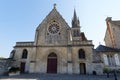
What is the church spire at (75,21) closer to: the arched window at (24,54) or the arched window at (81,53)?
the arched window at (81,53)

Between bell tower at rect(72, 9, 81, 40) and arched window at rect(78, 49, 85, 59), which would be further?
bell tower at rect(72, 9, 81, 40)

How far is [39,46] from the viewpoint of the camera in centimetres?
2025

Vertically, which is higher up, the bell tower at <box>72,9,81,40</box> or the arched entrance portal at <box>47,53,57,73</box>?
the bell tower at <box>72,9,81,40</box>

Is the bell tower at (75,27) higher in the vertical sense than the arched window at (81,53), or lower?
higher

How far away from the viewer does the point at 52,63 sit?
765 inches

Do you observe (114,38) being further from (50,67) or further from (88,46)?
(50,67)

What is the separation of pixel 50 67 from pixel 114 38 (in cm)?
1667

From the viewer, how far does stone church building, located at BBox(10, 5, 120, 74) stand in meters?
18.3

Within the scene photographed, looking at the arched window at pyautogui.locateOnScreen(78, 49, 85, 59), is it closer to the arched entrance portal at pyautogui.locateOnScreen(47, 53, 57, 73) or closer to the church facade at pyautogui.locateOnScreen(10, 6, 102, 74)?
the church facade at pyautogui.locateOnScreen(10, 6, 102, 74)

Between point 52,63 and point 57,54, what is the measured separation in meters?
1.86

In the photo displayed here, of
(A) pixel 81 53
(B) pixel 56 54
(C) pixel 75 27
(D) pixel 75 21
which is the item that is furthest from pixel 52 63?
(D) pixel 75 21

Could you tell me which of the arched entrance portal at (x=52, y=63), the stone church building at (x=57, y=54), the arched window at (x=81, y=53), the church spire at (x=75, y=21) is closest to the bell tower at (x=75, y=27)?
the church spire at (x=75, y=21)

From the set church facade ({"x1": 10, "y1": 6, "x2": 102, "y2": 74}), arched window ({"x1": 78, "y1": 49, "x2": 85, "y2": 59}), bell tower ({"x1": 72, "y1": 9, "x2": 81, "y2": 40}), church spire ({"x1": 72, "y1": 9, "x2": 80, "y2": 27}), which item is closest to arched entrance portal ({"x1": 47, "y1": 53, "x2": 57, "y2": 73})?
church facade ({"x1": 10, "y1": 6, "x2": 102, "y2": 74})

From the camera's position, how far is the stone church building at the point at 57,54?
1835 cm
